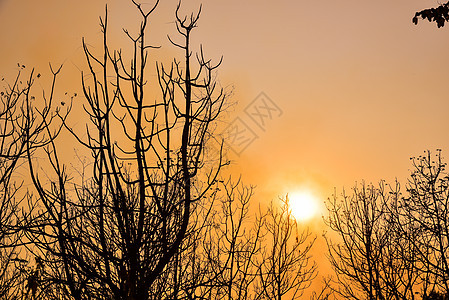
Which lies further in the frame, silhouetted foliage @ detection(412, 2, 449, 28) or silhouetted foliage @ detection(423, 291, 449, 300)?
silhouetted foliage @ detection(423, 291, 449, 300)

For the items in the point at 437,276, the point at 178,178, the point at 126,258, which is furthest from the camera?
the point at 437,276

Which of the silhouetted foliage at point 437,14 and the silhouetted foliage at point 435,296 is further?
the silhouetted foliage at point 435,296

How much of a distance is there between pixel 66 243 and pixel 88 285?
64 cm

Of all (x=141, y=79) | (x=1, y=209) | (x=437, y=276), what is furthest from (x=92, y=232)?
(x=437, y=276)

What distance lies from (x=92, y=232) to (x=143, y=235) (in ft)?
3.14

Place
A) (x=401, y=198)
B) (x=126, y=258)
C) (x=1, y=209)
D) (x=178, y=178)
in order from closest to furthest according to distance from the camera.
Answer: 1. (x=126, y=258)
2. (x=178, y=178)
3. (x=1, y=209)
4. (x=401, y=198)

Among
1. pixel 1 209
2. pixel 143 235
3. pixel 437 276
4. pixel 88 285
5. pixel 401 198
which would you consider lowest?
pixel 88 285

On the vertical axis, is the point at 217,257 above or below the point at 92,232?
above

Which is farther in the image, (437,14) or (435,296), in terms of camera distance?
(435,296)

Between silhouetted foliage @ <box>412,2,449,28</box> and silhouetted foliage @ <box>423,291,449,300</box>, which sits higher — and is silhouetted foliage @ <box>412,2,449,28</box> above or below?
below

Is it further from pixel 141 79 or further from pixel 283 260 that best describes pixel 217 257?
pixel 141 79

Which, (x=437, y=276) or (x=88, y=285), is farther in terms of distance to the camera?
(x=437, y=276)

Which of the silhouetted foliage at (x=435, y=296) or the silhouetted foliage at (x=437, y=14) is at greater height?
the silhouetted foliage at (x=435, y=296)

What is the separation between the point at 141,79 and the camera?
494cm
